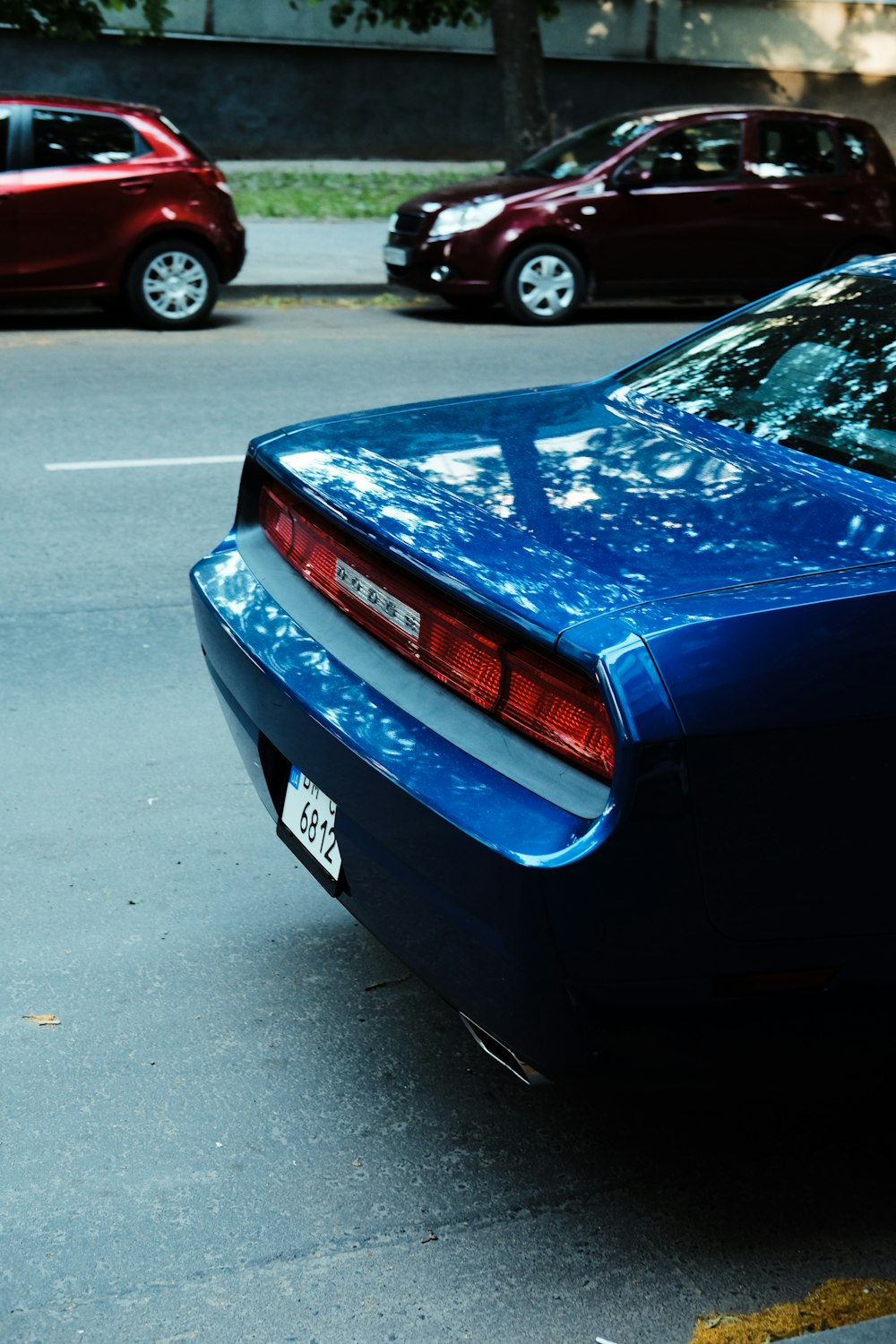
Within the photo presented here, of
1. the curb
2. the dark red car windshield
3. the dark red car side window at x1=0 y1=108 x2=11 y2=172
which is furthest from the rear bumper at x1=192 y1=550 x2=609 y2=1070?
the curb

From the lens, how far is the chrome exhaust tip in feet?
8.62

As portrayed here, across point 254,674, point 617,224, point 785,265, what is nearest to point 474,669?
point 254,674

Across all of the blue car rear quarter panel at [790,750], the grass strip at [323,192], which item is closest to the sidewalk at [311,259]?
the grass strip at [323,192]

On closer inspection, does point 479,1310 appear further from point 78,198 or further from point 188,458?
point 78,198

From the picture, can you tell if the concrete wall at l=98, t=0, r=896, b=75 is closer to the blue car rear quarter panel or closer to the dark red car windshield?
the dark red car windshield

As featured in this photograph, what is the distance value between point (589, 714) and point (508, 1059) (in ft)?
2.06

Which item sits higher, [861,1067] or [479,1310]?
[861,1067]

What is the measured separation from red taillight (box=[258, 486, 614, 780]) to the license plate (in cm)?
31

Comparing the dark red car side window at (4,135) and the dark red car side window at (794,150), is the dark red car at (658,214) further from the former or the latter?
the dark red car side window at (4,135)

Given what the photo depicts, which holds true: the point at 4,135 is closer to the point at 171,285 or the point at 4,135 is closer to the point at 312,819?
the point at 171,285

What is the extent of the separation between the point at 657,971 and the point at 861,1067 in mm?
455

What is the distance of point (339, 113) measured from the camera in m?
25.9

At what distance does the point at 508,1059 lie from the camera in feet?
8.82

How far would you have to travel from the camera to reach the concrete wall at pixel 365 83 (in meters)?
24.1
